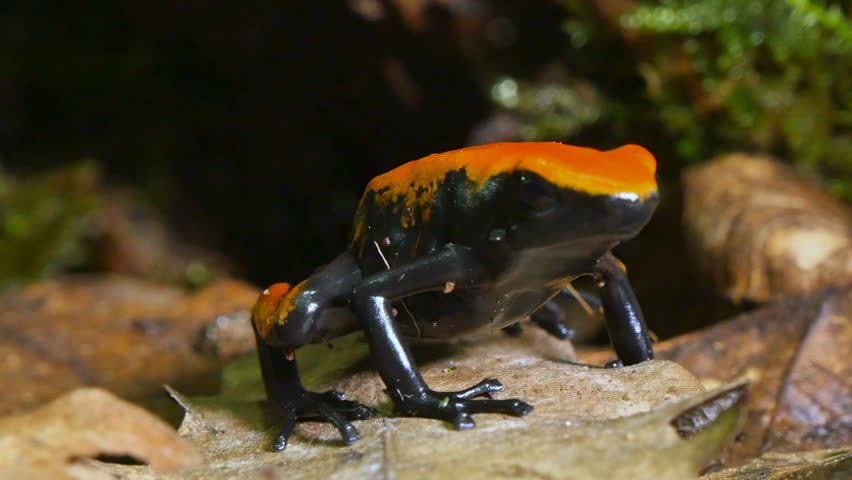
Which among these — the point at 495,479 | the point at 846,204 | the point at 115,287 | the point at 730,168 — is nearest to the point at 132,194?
the point at 115,287

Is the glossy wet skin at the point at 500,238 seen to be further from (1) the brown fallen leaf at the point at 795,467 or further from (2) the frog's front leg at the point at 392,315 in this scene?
(1) the brown fallen leaf at the point at 795,467

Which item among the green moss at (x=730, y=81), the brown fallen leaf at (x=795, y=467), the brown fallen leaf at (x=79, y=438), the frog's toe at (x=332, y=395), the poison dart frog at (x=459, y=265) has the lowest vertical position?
the brown fallen leaf at (x=795, y=467)

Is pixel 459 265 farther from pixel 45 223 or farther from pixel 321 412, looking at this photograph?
pixel 45 223

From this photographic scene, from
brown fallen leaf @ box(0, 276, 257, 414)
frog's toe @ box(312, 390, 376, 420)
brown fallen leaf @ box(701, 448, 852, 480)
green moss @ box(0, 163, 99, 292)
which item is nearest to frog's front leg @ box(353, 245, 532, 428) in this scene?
frog's toe @ box(312, 390, 376, 420)

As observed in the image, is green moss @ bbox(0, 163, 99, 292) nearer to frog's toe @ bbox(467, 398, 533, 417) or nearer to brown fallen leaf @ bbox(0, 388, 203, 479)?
brown fallen leaf @ bbox(0, 388, 203, 479)

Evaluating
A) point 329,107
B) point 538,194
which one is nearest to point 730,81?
point 329,107

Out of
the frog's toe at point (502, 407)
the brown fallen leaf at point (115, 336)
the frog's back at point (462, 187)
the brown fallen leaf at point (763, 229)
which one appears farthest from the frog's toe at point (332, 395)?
the brown fallen leaf at point (763, 229)

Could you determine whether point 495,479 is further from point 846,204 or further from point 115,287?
point 115,287

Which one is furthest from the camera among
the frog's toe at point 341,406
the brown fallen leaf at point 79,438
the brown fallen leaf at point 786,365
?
the brown fallen leaf at point 786,365
